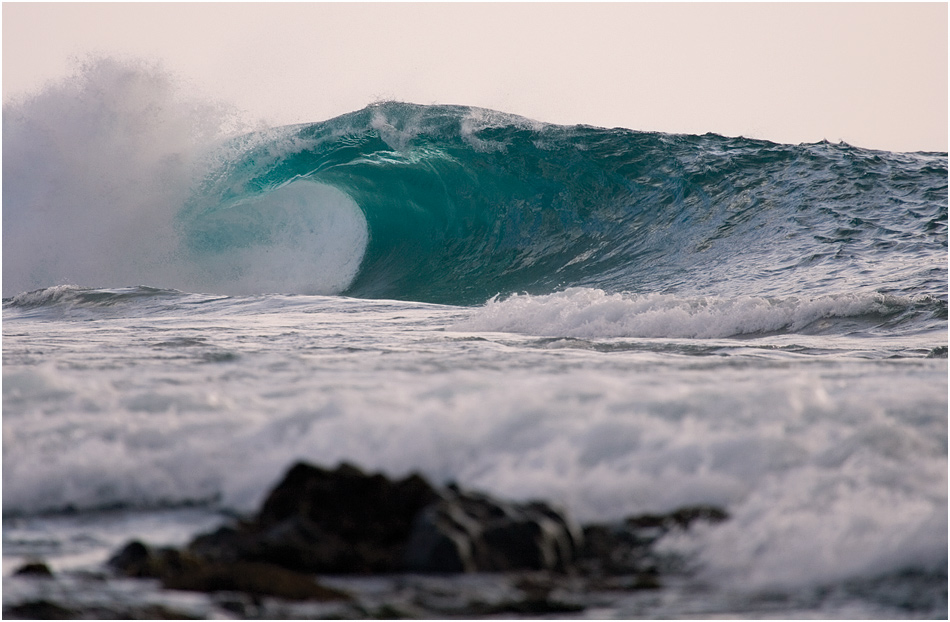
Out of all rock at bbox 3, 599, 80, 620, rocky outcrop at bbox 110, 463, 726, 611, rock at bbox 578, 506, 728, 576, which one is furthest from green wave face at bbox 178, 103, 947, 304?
rock at bbox 3, 599, 80, 620

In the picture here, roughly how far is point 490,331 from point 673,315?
1551 millimetres

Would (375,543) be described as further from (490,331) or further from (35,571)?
(490,331)

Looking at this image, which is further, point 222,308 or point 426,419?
point 222,308

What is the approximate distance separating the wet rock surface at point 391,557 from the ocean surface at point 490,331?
0.47 ft

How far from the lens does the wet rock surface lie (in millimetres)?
1848

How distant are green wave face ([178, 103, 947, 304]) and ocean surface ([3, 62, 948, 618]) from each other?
60 millimetres

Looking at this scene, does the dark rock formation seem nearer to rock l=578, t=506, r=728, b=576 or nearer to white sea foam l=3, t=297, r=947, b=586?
rock l=578, t=506, r=728, b=576

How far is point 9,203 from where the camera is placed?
1462 cm

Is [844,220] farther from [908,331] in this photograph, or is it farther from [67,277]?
[67,277]

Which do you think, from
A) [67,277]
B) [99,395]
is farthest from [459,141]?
Answer: [99,395]

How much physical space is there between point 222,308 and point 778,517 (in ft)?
28.1

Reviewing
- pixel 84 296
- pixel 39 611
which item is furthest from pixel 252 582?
pixel 84 296

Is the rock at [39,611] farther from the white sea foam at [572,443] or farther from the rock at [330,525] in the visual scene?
the white sea foam at [572,443]

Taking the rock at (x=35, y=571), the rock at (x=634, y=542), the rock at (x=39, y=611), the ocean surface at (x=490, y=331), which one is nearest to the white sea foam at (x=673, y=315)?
the ocean surface at (x=490, y=331)
